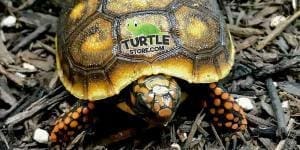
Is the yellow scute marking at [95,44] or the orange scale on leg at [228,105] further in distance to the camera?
the orange scale on leg at [228,105]

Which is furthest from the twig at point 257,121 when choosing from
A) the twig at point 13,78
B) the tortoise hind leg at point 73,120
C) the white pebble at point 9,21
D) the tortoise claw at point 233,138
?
the white pebble at point 9,21

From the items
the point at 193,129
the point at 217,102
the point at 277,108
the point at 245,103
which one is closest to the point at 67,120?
the point at 193,129

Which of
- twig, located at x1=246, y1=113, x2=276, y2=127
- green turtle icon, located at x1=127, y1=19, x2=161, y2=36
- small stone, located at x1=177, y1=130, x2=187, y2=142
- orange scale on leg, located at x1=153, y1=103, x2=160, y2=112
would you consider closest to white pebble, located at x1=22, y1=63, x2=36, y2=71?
green turtle icon, located at x1=127, y1=19, x2=161, y2=36

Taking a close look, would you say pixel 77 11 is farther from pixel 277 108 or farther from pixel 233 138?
pixel 277 108

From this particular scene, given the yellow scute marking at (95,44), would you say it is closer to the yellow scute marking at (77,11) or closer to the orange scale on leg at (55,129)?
the yellow scute marking at (77,11)

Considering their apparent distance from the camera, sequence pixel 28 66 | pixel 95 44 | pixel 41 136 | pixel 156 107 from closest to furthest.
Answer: pixel 156 107, pixel 95 44, pixel 41 136, pixel 28 66

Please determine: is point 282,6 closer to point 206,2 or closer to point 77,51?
point 206,2

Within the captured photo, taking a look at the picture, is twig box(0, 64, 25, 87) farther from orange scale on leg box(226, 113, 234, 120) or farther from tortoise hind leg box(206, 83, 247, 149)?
orange scale on leg box(226, 113, 234, 120)
